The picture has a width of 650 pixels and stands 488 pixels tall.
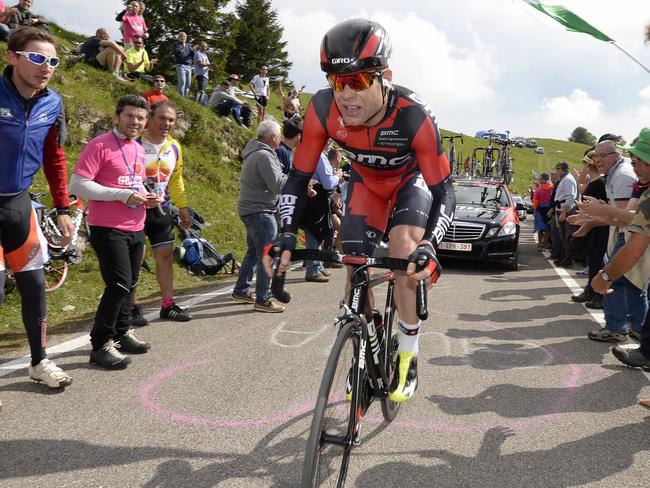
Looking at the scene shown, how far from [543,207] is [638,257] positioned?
39.1ft

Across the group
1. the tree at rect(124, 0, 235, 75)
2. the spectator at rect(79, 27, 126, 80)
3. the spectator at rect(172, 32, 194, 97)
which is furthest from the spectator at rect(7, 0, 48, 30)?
the tree at rect(124, 0, 235, 75)

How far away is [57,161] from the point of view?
4.16 metres

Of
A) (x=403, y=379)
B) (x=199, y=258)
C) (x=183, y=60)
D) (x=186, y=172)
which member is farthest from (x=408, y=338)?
(x=183, y=60)

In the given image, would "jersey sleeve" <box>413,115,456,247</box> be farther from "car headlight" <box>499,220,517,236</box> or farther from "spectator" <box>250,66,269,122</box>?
"spectator" <box>250,66,269,122</box>

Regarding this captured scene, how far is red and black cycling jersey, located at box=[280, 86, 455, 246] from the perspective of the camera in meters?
3.16

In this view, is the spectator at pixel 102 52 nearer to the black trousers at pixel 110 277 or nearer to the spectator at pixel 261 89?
the spectator at pixel 261 89

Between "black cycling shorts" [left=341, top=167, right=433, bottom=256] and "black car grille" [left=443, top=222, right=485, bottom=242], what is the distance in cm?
719

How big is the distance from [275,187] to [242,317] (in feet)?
5.59

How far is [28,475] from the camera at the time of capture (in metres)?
2.84

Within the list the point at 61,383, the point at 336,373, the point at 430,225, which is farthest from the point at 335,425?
the point at 61,383

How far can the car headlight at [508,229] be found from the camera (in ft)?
35.0

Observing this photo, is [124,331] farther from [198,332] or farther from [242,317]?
[242,317]

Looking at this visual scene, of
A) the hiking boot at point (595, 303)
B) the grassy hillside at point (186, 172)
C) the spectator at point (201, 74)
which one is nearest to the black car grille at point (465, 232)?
the hiking boot at point (595, 303)

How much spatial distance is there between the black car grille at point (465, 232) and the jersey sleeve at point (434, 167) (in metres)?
7.56
